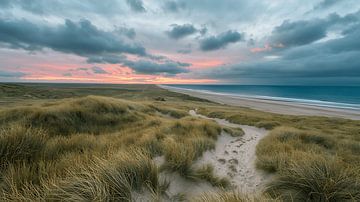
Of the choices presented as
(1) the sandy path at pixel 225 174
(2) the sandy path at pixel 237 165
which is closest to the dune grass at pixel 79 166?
(1) the sandy path at pixel 225 174

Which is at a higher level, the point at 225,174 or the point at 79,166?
the point at 79,166

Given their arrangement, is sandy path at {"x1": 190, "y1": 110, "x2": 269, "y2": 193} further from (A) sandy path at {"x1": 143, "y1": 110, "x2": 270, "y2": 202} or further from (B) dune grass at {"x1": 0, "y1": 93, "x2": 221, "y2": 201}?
(B) dune grass at {"x1": 0, "y1": 93, "x2": 221, "y2": 201}

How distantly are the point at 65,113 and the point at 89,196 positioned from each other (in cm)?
772

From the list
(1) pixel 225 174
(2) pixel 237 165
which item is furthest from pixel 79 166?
(2) pixel 237 165

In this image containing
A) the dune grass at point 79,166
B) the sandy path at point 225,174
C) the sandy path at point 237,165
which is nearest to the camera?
the dune grass at point 79,166

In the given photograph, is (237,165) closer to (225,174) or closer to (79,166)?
(225,174)

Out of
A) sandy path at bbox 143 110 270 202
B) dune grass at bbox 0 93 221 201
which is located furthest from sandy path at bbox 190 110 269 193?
dune grass at bbox 0 93 221 201

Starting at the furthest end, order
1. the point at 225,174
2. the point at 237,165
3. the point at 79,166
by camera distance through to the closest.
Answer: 1. the point at 237,165
2. the point at 225,174
3. the point at 79,166

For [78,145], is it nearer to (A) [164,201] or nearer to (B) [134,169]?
(B) [134,169]

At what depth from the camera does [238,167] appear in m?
4.92

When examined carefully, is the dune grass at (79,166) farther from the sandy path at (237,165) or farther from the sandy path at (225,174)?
the sandy path at (237,165)

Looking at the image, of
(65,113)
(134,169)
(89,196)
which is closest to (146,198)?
(134,169)

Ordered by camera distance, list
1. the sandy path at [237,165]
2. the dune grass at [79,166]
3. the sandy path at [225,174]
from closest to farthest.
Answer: the dune grass at [79,166], the sandy path at [225,174], the sandy path at [237,165]

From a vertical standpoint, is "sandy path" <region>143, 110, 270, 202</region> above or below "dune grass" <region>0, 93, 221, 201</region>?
below
